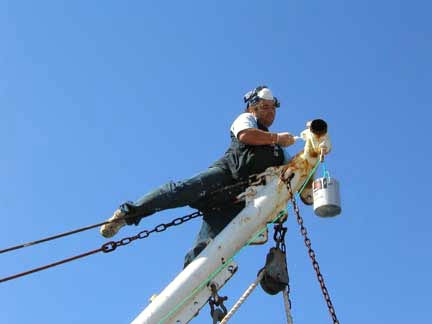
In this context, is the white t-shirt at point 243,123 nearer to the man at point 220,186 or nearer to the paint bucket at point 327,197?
the man at point 220,186

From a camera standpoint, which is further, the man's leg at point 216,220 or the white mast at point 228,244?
the man's leg at point 216,220

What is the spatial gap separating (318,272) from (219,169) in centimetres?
165

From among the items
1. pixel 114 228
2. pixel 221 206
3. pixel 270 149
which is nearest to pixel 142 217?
pixel 114 228

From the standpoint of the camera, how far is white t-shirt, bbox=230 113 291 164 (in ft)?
26.5

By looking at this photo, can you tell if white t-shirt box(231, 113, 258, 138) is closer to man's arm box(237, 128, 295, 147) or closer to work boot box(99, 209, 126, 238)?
man's arm box(237, 128, 295, 147)

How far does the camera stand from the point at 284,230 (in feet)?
25.3

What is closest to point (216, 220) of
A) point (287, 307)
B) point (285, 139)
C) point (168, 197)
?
point (168, 197)

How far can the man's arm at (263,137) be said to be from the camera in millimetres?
7887

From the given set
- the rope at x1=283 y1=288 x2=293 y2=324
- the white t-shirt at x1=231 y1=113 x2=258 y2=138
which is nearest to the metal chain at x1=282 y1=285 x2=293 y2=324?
the rope at x1=283 y1=288 x2=293 y2=324

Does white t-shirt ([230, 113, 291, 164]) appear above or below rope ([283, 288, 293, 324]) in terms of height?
above

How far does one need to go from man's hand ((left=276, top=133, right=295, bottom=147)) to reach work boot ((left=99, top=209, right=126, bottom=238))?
5.58 feet

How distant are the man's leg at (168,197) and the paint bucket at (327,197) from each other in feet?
4.08

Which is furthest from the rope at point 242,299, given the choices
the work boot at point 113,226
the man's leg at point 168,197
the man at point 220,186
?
the work boot at point 113,226

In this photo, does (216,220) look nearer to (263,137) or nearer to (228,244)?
(228,244)
